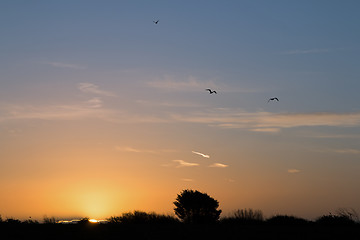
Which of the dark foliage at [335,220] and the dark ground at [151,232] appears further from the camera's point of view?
the dark foliage at [335,220]

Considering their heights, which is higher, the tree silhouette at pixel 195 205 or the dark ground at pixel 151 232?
the tree silhouette at pixel 195 205

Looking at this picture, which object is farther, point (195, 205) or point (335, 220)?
point (195, 205)

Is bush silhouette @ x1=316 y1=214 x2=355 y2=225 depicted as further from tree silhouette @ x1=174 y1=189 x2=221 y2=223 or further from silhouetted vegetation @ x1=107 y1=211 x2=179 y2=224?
tree silhouette @ x1=174 y1=189 x2=221 y2=223

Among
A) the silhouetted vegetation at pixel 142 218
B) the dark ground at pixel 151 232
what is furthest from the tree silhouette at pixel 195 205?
the dark ground at pixel 151 232

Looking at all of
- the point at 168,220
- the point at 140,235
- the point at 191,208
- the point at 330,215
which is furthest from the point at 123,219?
the point at 191,208

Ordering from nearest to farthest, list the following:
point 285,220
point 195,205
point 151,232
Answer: point 151,232
point 285,220
point 195,205

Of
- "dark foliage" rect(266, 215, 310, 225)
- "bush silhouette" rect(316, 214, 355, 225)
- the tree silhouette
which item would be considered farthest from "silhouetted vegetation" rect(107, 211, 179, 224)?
the tree silhouette

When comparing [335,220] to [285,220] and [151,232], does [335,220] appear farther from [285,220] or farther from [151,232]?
[151,232]

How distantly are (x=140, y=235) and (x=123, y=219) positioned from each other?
36.8ft

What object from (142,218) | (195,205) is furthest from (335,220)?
(195,205)

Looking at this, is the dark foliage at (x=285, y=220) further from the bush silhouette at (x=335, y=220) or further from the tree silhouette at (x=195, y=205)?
the tree silhouette at (x=195, y=205)

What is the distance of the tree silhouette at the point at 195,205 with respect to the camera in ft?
169

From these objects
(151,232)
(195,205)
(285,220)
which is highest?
(195,205)

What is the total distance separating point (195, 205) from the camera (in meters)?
52.5
